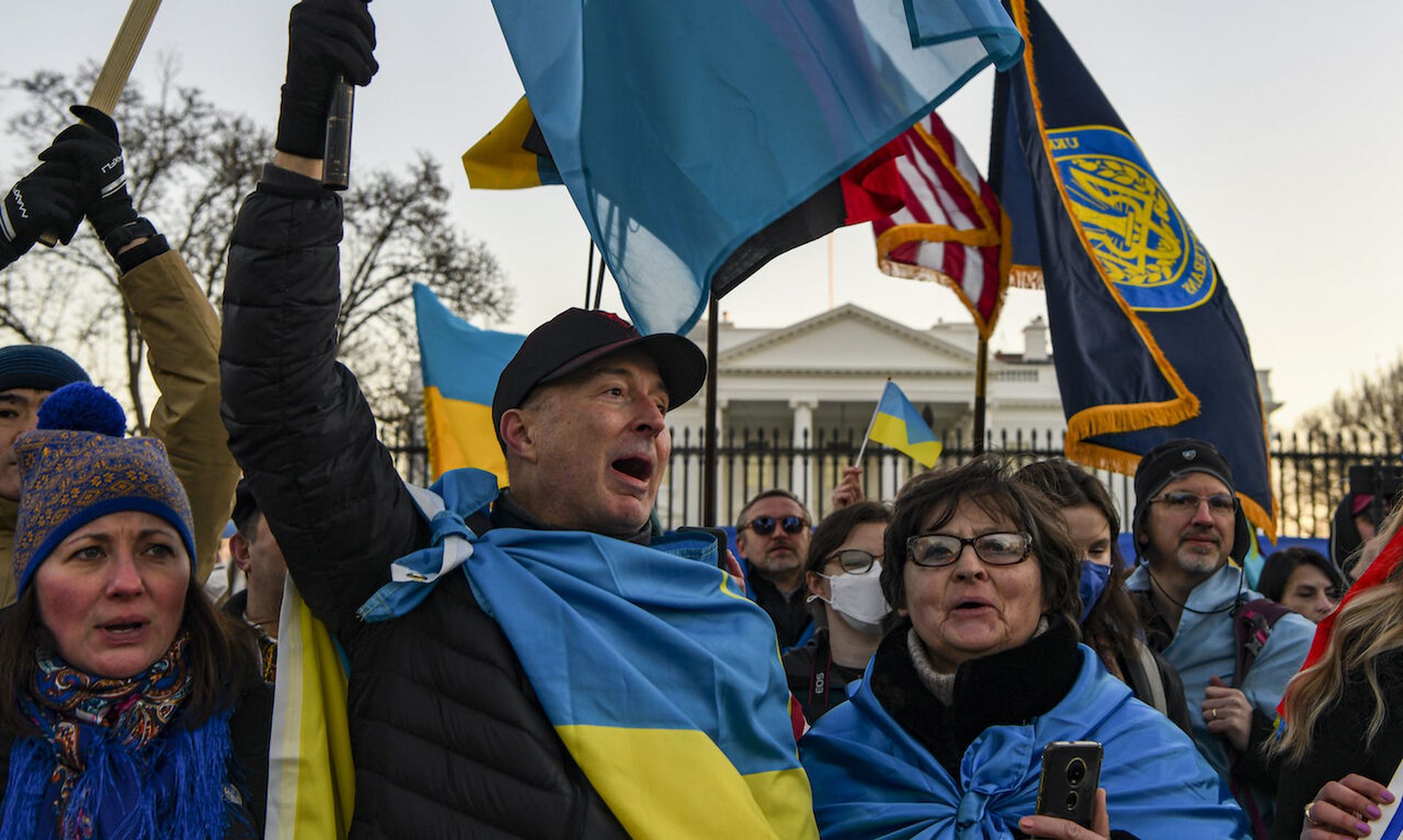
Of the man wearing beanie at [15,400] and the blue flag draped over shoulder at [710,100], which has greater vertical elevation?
the blue flag draped over shoulder at [710,100]

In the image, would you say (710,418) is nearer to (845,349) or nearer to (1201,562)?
(1201,562)

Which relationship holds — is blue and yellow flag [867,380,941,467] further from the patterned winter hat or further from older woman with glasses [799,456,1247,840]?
the patterned winter hat

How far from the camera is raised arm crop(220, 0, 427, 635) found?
1.90m

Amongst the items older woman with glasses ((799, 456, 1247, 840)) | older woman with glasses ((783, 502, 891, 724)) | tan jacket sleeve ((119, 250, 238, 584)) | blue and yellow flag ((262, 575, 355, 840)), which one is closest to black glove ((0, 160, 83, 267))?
tan jacket sleeve ((119, 250, 238, 584))

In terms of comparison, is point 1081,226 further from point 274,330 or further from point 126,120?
point 126,120

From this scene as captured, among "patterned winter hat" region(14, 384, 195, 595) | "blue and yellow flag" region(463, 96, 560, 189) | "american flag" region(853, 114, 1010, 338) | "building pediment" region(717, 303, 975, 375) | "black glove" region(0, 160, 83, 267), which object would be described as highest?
"building pediment" region(717, 303, 975, 375)

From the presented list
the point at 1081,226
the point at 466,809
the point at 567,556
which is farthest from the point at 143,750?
the point at 1081,226

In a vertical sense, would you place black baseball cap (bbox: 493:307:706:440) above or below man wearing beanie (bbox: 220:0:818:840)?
above

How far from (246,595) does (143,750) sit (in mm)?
1349

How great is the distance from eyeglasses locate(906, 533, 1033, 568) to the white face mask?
101cm

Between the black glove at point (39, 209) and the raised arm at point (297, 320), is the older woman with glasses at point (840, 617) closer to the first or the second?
the raised arm at point (297, 320)

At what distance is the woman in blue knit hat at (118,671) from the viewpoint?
204 cm

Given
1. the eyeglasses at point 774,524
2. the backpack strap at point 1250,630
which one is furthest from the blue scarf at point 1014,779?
the eyeglasses at point 774,524

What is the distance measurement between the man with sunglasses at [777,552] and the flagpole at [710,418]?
951mm
